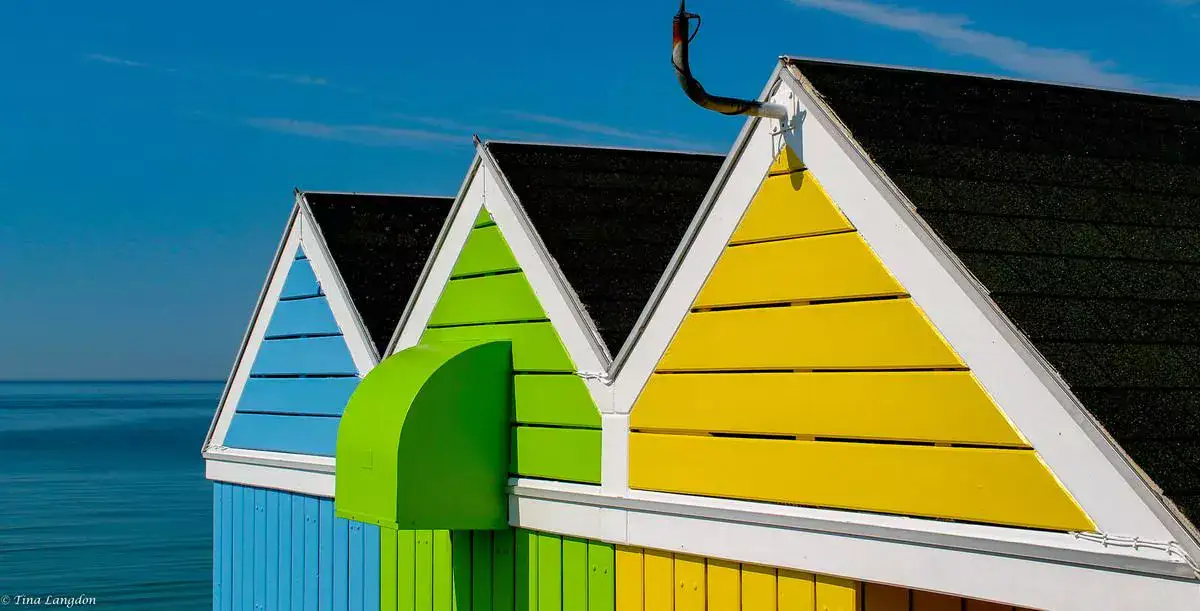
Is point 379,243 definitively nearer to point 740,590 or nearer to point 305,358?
point 305,358

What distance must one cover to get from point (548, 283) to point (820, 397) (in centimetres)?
194

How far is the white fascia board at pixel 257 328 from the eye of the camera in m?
9.12

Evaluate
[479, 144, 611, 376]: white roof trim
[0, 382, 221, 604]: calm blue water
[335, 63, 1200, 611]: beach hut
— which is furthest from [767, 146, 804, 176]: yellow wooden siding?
[0, 382, 221, 604]: calm blue water

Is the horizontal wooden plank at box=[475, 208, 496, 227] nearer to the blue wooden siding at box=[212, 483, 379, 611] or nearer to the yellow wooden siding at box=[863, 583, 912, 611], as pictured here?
the blue wooden siding at box=[212, 483, 379, 611]

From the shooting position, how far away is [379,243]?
29.0 feet

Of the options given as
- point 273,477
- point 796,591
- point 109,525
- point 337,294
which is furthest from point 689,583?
point 109,525

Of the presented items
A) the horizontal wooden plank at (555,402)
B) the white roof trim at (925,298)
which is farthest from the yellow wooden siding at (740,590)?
the horizontal wooden plank at (555,402)

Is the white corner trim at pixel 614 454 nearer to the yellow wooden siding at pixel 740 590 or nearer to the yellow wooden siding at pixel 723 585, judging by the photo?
the yellow wooden siding at pixel 740 590

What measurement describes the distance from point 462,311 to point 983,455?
3.41 m

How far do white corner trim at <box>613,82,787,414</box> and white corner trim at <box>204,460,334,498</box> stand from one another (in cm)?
267

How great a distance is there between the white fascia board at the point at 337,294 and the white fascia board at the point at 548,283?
1.33 metres

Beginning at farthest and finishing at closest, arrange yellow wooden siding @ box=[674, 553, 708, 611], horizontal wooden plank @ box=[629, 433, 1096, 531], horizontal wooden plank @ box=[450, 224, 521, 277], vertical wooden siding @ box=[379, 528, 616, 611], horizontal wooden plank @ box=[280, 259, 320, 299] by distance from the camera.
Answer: horizontal wooden plank @ box=[280, 259, 320, 299], horizontal wooden plank @ box=[450, 224, 521, 277], vertical wooden siding @ box=[379, 528, 616, 611], yellow wooden siding @ box=[674, 553, 708, 611], horizontal wooden plank @ box=[629, 433, 1096, 531]

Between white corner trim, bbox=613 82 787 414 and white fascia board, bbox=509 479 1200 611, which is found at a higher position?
white corner trim, bbox=613 82 787 414

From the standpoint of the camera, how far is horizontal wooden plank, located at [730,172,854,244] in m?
5.07
